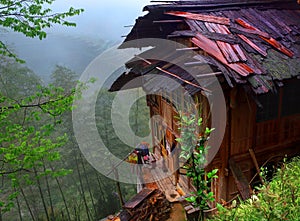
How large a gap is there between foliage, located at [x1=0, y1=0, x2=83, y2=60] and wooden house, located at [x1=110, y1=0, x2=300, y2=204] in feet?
11.0

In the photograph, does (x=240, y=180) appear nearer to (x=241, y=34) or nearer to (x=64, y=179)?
(x=241, y=34)

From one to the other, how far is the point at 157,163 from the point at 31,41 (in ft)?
188

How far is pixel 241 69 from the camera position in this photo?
6508 mm

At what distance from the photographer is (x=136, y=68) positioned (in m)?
10.1

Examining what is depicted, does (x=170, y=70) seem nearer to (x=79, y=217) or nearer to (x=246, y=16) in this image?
(x=246, y=16)

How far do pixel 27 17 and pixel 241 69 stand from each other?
5294mm

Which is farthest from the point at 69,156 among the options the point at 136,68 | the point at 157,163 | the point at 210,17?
the point at 210,17

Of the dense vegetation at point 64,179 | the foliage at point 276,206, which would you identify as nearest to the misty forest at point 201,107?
the foliage at point 276,206

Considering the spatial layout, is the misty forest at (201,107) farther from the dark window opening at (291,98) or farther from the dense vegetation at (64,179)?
the dense vegetation at (64,179)

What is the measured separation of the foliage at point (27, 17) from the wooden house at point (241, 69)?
3.34 metres

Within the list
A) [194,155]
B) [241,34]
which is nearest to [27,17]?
[194,155]

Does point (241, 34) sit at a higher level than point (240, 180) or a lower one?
higher

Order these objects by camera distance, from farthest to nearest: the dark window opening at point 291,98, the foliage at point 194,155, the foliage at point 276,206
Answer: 1. the dark window opening at point 291,98
2. the foliage at point 194,155
3. the foliage at point 276,206

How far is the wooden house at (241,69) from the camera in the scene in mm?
6750
